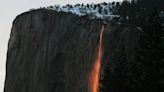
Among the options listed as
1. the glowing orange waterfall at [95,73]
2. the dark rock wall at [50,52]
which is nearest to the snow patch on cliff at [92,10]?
the dark rock wall at [50,52]

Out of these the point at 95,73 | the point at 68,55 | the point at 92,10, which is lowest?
the point at 95,73

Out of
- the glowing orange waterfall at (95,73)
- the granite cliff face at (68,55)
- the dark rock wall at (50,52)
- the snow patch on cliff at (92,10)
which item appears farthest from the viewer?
the snow patch on cliff at (92,10)

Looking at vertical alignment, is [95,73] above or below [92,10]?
below

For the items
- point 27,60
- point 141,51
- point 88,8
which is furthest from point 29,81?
point 141,51

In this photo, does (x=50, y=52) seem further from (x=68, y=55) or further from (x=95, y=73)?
(x=95, y=73)

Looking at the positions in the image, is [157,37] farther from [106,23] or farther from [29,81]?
[29,81]

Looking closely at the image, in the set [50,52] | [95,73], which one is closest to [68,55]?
[50,52]

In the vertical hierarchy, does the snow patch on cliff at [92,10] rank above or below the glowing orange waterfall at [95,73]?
above

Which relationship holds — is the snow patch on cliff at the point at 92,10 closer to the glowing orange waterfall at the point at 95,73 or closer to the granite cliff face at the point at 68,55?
the granite cliff face at the point at 68,55
